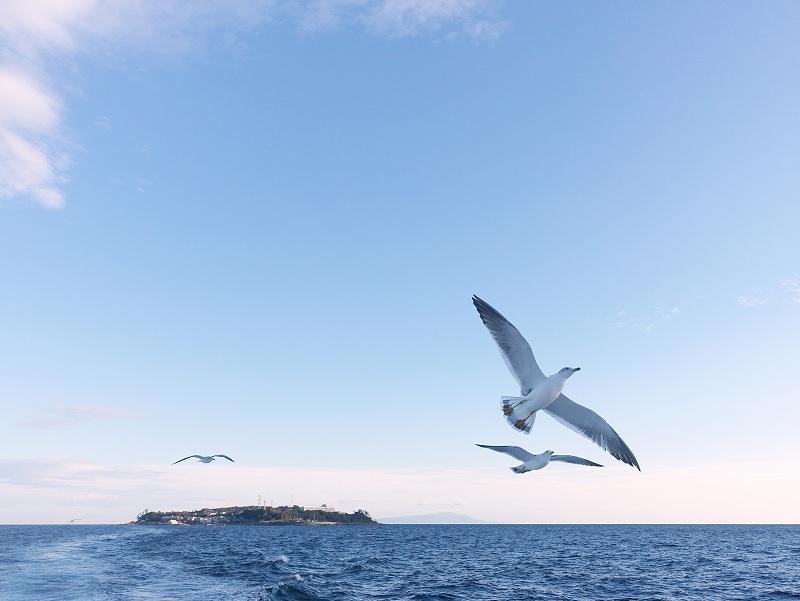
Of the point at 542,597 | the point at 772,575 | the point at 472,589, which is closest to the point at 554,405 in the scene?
the point at 542,597

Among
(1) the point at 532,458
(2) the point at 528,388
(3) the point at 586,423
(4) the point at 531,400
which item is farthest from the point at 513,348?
(1) the point at 532,458

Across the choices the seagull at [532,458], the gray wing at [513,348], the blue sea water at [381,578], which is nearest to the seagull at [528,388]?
the gray wing at [513,348]

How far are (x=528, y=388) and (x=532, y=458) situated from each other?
100 inches

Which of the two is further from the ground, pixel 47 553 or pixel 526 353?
pixel 526 353

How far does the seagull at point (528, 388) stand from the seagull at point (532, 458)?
609 millimetres

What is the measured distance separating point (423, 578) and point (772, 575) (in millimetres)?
22907

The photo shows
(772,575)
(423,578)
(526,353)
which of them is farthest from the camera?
(772,575)

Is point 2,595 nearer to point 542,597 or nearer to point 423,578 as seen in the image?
point 423,578

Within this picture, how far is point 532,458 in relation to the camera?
13.3 meters

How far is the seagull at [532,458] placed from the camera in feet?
40.0

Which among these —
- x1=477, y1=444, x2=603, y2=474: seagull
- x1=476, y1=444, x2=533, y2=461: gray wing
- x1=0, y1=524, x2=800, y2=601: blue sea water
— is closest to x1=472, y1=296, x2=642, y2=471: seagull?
x1=477, y1=444, x2=603, y2=474: seagull

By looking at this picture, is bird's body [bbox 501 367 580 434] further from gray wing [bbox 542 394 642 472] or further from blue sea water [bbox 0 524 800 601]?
blue sea water [bbox 0 524 800 601]

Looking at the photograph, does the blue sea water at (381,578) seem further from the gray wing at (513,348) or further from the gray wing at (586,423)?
the gray wing at (513,348)

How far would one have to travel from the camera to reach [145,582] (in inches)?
1255
